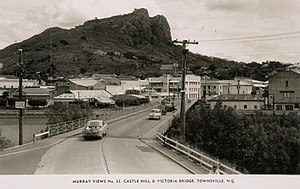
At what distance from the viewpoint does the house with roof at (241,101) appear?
24384 millimetres

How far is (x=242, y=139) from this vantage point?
32719 mm

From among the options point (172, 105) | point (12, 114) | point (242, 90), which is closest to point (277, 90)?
point (242, 90)

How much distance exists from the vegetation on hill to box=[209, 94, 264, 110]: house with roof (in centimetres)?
284

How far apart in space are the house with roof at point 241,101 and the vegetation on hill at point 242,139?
2.84m

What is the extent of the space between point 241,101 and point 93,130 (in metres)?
10.4

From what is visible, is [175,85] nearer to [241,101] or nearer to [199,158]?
[241,101]

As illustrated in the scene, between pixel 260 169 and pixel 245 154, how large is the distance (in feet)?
Result: 6.37

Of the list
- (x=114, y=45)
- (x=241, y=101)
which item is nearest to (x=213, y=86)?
(x=241, y=101)

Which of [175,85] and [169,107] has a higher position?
[175,85]

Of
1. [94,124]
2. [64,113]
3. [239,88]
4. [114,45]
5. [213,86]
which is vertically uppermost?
[114,45]

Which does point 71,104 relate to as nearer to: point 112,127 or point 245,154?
point 112,127

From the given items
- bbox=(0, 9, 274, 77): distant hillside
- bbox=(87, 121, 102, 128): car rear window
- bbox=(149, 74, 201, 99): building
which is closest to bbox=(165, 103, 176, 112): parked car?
bbox=(149, 74, 201, 99): building

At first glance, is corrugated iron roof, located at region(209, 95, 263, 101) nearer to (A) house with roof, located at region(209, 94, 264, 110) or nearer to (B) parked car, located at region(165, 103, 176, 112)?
(A) house with roof, located at region(209, 94, 264, 110)

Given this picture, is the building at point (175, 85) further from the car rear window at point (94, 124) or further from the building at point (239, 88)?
the car rear window at point (94, 124)
